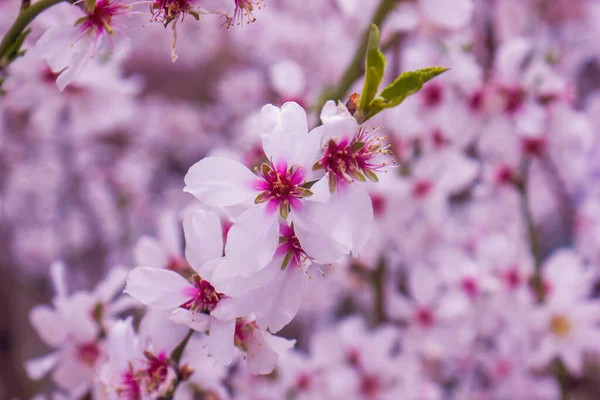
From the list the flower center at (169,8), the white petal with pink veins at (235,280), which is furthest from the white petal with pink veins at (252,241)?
the flower center at (169,8)

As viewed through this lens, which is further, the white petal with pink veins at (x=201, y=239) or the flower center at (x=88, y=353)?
the flower center at (x=88, y=353)

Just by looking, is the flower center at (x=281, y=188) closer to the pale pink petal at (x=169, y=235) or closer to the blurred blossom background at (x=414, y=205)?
the blurred blossom background at (x=414, y=205)

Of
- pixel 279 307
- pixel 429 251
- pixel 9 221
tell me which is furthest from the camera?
pixel 9 221

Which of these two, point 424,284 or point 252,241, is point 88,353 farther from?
point 424,284

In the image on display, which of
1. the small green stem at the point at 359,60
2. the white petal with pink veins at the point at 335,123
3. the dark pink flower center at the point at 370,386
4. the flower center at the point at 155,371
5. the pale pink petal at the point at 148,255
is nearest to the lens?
the white petal with pink veins at the point at 335,123

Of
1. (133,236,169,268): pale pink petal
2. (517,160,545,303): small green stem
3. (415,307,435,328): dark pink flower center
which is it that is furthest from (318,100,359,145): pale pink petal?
(415,307,435,328): dark pink flower center

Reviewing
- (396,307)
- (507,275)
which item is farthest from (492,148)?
(396,307)

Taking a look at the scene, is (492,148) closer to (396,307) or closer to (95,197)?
(396,307)
